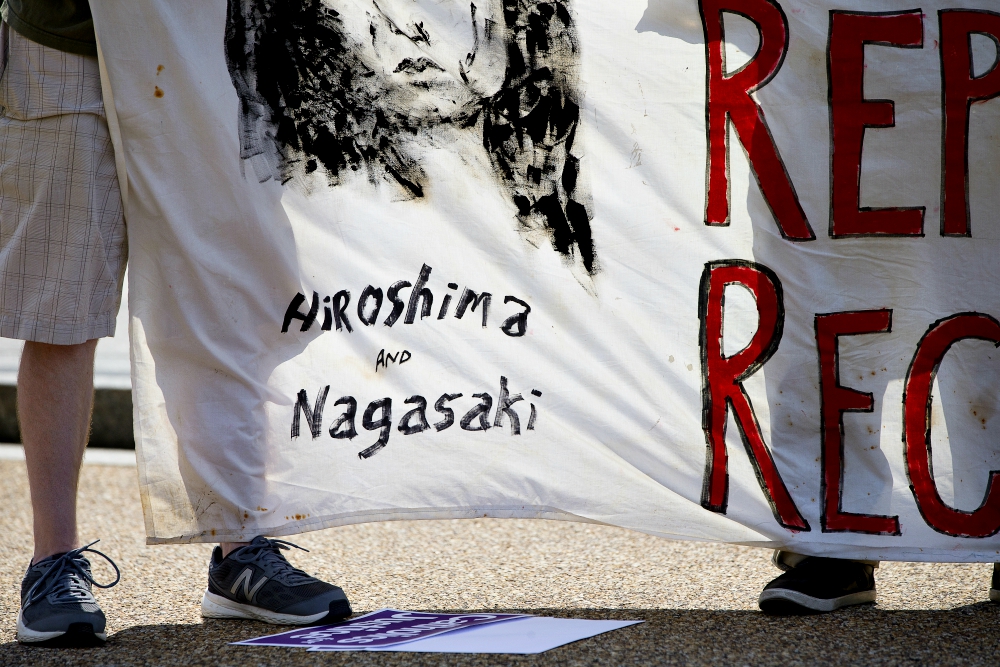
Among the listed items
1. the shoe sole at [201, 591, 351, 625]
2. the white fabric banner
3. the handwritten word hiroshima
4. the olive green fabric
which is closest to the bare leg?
the white fabric banner

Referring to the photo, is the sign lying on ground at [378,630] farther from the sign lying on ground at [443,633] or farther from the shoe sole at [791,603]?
the shoe sole at [791,603]

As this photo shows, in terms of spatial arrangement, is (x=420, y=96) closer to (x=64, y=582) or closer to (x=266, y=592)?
(x=266, y=592)

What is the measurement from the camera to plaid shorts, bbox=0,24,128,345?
185 cm

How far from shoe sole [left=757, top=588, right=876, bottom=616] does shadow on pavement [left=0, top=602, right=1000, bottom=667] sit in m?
0.02

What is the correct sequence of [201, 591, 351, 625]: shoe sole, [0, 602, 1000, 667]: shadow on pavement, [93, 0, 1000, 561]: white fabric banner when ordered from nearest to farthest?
[0, 602, 1000, 667]: shadow on pavement → [201, 591, 351, 625]: shoe sole → [93, 0, 1000, 561]: white fabric banner

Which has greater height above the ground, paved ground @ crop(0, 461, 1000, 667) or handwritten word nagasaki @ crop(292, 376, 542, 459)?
handwritten word nagasaki @ crop(292, 376, 542, 459)

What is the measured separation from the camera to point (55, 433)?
191cm

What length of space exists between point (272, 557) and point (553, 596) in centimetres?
56

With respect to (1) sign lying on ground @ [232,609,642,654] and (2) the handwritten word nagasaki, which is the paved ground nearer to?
(1) sign lying on ground @ [232,609,642,654]

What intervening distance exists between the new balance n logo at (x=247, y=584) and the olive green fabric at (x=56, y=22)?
102 centimetres

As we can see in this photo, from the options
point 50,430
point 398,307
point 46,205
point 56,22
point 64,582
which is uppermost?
point 56,22

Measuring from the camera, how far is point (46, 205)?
73.3 inches

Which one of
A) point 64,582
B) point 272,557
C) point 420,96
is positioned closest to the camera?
point 64,582

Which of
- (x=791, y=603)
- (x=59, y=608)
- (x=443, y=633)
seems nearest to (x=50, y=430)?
(x=59, y=608)
